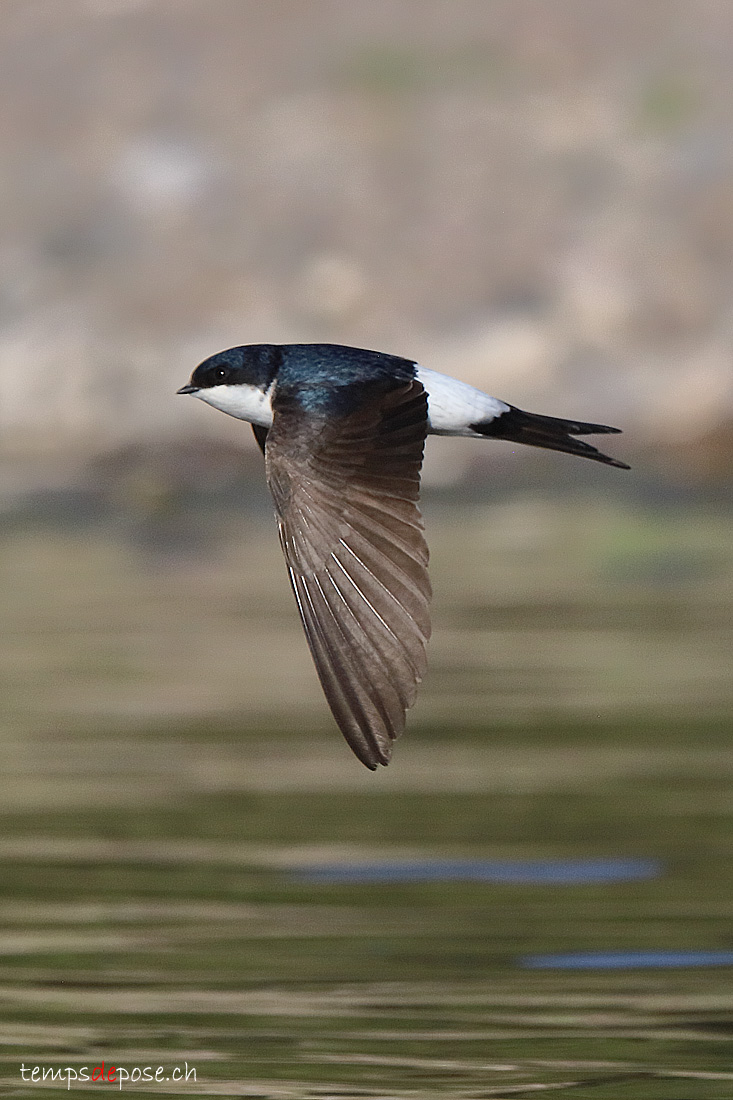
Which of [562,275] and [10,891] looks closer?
[10,891]

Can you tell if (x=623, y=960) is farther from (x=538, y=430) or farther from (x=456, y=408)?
(x=456, y=408)

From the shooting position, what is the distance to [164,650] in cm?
1127

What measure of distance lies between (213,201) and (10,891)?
12.4 meters

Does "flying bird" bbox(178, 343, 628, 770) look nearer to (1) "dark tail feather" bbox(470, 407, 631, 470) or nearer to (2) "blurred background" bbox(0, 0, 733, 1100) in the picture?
(1) "dark tail feather" bbox(470, 407, 631, 470)

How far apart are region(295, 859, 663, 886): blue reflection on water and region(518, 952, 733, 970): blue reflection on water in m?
0.74

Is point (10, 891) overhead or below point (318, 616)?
below

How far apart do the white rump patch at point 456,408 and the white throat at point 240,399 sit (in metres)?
0.31

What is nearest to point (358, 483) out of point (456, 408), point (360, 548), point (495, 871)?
point (360, 548)

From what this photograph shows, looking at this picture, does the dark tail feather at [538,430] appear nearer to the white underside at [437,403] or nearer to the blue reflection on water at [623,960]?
the white underside at [437,403]

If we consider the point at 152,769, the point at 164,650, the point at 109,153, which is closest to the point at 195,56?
the point at 109,153

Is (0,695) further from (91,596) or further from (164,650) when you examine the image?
(91,596)

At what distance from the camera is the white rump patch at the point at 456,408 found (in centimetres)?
511

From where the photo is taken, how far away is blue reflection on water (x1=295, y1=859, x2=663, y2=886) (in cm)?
704

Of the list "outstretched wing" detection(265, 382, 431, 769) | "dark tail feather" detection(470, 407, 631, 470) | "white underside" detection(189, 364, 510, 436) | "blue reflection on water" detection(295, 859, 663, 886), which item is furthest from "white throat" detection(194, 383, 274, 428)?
"blue reflection on water" detection(295, 859, 663, 886)
